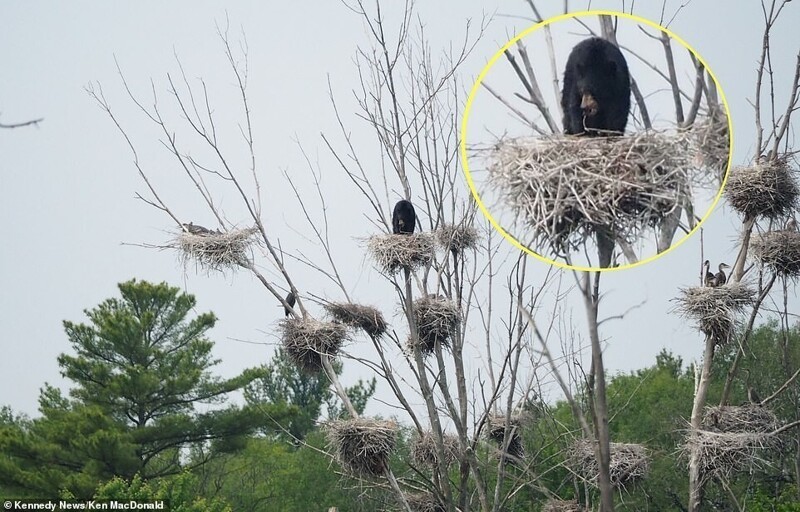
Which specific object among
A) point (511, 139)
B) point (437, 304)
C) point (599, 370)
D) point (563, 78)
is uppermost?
point (437, 304)

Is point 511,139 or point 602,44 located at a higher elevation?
point 602,44

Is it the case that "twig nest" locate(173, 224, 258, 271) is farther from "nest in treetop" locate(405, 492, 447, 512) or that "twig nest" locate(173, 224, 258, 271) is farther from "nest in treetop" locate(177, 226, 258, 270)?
"nest in treetop" locate(405, 492, 447, 512)

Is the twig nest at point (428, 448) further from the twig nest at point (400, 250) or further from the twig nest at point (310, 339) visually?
the twig nest at point (400, 250)

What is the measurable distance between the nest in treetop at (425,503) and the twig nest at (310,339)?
7.65 feet

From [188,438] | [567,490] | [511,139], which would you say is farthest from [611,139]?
[188,438]

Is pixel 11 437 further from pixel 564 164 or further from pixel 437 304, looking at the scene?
pixel 564 164

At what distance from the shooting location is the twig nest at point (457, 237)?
13680mm

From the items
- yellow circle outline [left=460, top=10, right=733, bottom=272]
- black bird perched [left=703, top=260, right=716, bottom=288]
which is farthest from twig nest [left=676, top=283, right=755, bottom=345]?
yellow circle outline [left=460, top=10, right=733, bottom=272]

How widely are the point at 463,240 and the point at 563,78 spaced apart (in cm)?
907

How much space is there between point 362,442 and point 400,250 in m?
2.26

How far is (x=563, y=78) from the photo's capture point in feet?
15.6

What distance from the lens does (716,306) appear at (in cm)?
1160

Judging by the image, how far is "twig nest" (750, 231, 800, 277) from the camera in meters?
12.1

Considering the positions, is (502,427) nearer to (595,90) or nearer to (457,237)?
(457,237)
